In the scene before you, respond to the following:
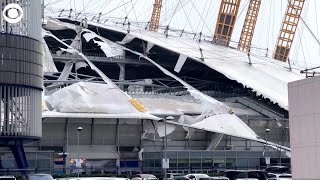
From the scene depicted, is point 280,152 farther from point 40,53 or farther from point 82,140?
point 40,53

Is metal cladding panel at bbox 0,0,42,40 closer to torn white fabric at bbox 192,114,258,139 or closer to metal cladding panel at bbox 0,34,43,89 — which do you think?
metal cladding panel at bbox 0,34,43,89

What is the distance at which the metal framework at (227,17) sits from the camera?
135 meters

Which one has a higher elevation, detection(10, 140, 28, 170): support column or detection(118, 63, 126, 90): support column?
detection(118, 63, 126, 90): support column

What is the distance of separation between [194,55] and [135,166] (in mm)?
23385

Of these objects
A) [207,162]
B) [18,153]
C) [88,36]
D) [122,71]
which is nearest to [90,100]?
[207,162]

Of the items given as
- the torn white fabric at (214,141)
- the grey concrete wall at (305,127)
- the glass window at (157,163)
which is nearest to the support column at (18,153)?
the glass window at (157,163)

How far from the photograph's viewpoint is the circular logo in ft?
206

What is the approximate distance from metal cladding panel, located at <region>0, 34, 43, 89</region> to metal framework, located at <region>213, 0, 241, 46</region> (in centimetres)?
7197

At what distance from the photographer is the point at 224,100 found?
10344 centimetres

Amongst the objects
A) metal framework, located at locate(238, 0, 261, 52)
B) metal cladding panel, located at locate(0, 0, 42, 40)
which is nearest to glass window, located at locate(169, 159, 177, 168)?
metal cladding panel, located at locate(0, 0, 42, 40)

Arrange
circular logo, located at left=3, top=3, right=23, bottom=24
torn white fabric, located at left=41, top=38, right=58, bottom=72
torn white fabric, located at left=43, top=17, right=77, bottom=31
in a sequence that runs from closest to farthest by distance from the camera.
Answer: circular logo, located at left=3, top=3, right=23, bottom=24 < torn white fabric, located at left=41, top=38, right=58, bottom=72 < torn white fabric, located at left=43, top=17, right=77, bottom=31

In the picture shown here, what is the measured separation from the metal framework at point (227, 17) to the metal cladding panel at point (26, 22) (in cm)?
7024

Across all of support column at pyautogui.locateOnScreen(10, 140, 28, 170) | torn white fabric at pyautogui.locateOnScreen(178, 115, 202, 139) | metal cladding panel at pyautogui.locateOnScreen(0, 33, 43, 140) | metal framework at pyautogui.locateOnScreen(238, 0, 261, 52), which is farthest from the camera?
metal framework at pyautogui.locateOnScreen(238, 0, 261, 52)

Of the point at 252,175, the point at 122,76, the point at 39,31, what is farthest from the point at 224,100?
the point at 252,175
